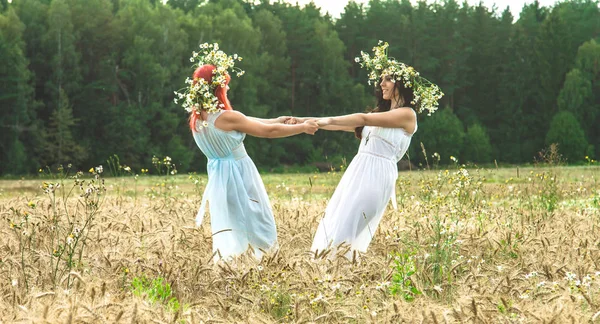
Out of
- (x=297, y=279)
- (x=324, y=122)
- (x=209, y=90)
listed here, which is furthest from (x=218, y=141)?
(x=297, y=279)

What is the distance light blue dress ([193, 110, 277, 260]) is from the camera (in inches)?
329

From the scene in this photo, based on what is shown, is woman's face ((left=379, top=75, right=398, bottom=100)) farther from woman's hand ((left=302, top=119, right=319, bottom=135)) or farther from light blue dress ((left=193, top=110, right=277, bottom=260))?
light blue dress ((left=193, top=110, right=277, bottom=260))

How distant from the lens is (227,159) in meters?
8.44

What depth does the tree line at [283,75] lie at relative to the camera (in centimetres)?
5447

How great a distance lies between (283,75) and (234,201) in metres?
60.1

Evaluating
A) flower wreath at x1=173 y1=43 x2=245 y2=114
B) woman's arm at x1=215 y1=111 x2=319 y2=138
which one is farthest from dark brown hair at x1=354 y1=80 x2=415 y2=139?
flower wreath at x1=173 y1=43 x2=245 y2=114

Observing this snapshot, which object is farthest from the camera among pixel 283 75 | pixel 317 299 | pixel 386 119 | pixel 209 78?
pixel 283 75

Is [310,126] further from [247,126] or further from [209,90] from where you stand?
[209,90]

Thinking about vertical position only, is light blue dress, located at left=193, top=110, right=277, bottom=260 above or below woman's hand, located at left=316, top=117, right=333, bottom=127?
below

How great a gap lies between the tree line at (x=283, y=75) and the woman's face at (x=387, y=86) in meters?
38.5

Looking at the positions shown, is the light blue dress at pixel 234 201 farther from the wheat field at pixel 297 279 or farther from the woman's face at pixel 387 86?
the woman's face at pixel 387 86

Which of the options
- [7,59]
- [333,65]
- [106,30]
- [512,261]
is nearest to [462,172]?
[512,261]

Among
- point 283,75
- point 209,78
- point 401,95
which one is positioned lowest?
point 401,95

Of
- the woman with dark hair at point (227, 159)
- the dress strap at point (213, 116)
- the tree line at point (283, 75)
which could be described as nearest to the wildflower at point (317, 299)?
the woman with dark hair at point (227, 159)
